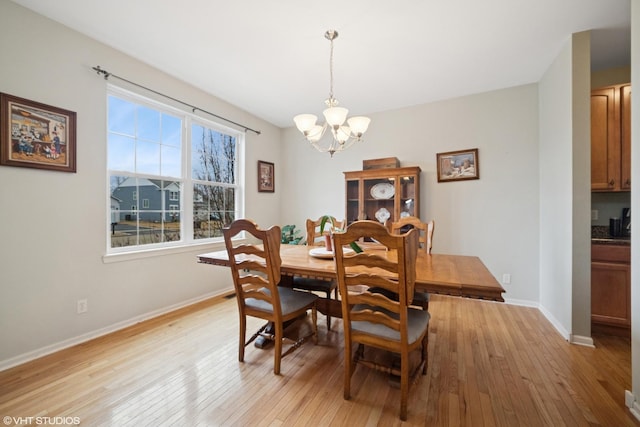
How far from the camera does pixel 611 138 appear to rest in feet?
8.17

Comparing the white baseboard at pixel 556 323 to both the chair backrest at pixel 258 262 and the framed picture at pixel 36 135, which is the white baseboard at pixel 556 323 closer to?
the chair backrest at pixel 258 262

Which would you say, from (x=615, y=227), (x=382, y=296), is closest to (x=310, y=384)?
(x=382, y=296)

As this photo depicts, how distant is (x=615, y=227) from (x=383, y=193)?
2393 mm

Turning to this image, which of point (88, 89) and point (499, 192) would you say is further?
point (499, 192)

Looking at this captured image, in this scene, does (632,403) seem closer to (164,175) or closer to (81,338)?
(81,338)

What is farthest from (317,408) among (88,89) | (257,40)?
(88,89)

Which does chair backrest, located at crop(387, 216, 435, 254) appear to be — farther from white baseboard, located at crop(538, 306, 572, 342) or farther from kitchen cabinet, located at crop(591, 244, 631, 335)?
kitchen cabinet, located at crop(591, 244, 631, 335)

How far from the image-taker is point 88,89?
2338 mm

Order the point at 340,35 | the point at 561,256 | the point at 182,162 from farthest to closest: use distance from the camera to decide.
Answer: the point at 182,162
the point at 561,256
the point at 340,35

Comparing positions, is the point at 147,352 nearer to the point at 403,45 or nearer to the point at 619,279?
the point at 403,45

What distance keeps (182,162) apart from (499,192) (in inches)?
156

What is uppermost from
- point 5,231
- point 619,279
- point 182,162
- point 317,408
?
point 182,162

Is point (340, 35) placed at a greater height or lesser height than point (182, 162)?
greater

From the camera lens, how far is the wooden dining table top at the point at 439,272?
52.5 inches
